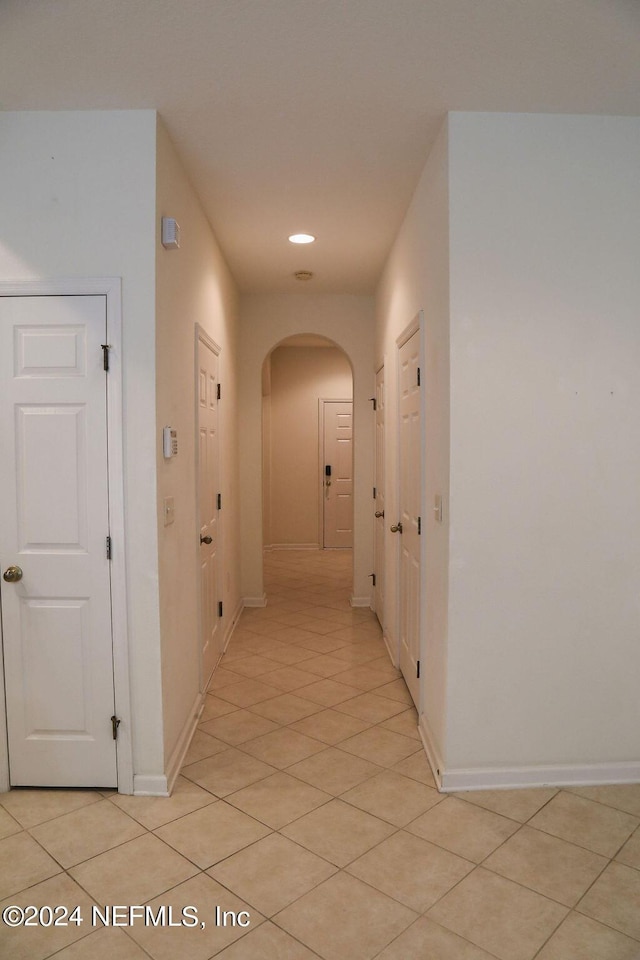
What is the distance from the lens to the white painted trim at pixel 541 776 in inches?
107

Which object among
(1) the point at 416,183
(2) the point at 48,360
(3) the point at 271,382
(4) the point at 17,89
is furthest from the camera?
(3) the point at 271,382

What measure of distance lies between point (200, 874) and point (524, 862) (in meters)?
1.11

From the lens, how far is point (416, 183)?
3.33m

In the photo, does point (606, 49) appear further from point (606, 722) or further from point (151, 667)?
point (151, 667)

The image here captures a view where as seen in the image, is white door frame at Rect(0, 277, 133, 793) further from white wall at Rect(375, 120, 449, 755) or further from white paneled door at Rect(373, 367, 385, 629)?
white paneled door at Rect(373, 367, 385, 629)

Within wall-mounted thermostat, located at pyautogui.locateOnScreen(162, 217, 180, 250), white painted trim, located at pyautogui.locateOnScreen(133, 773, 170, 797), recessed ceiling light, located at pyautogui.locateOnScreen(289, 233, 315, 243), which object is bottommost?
white painted trim, located at pyautogui.locateOnScreen(133, 773, 170, 797)

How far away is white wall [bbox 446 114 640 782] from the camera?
104 inches

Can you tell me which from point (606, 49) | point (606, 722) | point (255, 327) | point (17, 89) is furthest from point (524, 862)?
point (255, 327)

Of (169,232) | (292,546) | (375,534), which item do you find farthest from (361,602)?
(169,232)

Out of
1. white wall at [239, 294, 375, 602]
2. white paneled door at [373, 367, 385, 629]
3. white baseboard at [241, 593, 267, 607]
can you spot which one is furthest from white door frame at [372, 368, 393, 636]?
white baseboard at [241, 593, 267, 607]

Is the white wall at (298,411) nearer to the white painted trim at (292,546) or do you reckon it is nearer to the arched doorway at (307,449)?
the arched doorway at (307,449)

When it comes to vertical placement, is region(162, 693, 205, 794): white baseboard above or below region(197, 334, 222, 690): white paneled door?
below

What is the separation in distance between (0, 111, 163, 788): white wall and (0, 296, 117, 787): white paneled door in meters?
0.13

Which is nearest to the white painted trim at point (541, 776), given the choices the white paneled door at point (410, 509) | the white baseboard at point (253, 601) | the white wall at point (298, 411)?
the white paneled door at point (410, 509)
